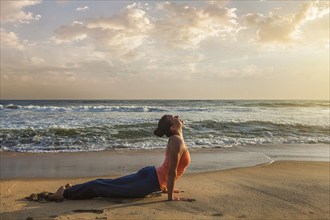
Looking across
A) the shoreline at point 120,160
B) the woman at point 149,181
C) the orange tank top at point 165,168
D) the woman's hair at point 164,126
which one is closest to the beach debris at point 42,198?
the woman at point 149,181

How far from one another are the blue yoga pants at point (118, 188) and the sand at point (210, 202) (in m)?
0.09

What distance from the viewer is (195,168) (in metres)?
8.32

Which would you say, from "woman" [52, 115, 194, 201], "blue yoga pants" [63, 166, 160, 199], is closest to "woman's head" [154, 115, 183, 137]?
"woman" [52, 115, 194, 201]

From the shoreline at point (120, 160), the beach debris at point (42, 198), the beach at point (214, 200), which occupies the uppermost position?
the beach debris at point (42, 198)

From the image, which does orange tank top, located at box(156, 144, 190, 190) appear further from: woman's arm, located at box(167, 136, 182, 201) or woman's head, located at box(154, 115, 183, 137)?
woman's head, located at box(154, 115, 183, 137)

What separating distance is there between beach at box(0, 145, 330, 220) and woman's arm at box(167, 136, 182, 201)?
0.20 m

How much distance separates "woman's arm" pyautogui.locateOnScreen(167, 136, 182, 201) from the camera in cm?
471

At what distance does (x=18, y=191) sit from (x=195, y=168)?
3948 millimetres

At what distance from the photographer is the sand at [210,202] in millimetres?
4207

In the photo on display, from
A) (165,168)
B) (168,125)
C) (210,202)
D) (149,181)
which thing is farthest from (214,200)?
(168,125)

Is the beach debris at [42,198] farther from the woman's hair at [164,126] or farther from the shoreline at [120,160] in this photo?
the shoreline at [120,160]

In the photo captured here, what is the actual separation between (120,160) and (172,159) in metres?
4.69

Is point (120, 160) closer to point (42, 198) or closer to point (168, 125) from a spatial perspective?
point (42, 198)

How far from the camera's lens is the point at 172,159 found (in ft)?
15.6
